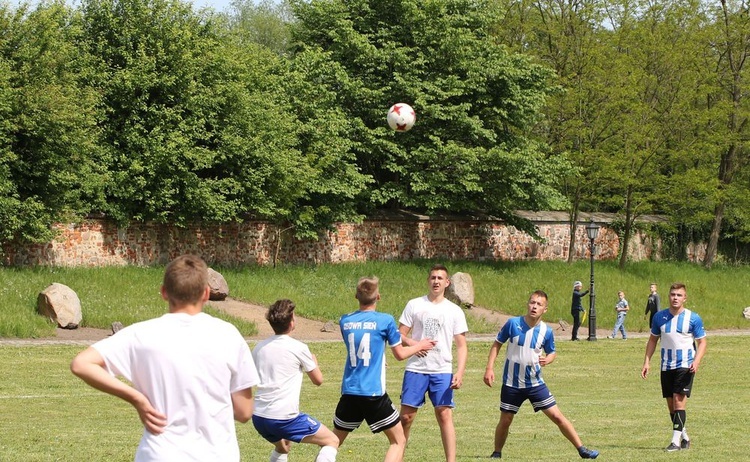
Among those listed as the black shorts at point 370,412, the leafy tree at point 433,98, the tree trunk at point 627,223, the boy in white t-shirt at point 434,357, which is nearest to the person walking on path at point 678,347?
the boy in white t-shirt at point 434,357

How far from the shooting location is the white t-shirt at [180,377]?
16.7 feet

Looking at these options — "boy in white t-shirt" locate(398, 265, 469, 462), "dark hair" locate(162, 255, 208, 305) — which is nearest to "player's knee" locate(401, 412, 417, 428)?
"boy in white t-shirt" locate(398, 265, 469, 462)

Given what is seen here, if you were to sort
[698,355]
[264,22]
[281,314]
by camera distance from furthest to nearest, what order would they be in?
[264,22] → [698,355] → [281,314]

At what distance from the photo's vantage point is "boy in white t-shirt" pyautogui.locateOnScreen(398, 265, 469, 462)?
1031 centimetres

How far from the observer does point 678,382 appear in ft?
39.8

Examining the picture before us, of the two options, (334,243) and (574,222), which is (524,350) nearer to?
(334,243)

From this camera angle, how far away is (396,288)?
132 feet

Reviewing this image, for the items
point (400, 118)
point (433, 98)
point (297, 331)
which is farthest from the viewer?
point (433, 98)

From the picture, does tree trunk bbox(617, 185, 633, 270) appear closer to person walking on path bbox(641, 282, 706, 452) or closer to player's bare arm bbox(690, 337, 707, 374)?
person walking on path bbox(641, 282, 706, 452)

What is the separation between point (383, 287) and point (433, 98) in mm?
8167

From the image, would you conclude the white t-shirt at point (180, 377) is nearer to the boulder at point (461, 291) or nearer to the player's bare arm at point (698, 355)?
the player's bare arm at point (698, 355)

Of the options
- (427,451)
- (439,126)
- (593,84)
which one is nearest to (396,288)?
(439,126)

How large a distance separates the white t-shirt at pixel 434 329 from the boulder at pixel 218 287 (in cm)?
2410

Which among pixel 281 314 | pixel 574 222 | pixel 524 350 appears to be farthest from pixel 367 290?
pixel 574 222
